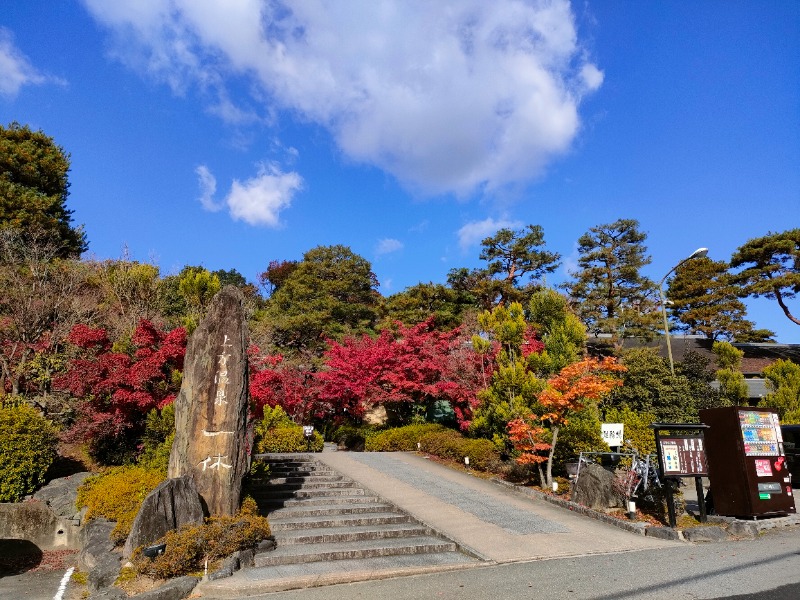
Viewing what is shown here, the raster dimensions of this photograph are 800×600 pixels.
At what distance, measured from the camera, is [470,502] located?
411 inches

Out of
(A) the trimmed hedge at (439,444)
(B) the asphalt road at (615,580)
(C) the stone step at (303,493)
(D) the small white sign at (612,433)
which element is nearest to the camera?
(B) the asphalt road at (615,580)

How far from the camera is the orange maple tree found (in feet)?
34.6

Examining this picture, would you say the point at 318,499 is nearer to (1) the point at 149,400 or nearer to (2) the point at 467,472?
(1) the point at 149,400

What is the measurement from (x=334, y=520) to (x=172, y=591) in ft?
10.9

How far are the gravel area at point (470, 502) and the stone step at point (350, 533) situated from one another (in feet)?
5.38

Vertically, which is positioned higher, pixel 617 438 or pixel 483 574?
pixel 617 438

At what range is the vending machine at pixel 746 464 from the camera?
900 centimetres

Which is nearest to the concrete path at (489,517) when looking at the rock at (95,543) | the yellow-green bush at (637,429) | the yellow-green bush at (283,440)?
the yellow-green bush at (283,440)

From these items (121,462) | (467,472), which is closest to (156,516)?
(121,462)

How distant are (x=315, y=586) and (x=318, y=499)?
3.86 m

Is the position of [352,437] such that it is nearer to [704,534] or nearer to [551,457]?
[551,457]

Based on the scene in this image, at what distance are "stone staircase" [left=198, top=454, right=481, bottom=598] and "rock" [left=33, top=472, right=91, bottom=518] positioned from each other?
3.30m

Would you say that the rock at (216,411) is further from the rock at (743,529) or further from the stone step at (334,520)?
the rock at (743,529)

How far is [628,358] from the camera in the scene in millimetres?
17781
